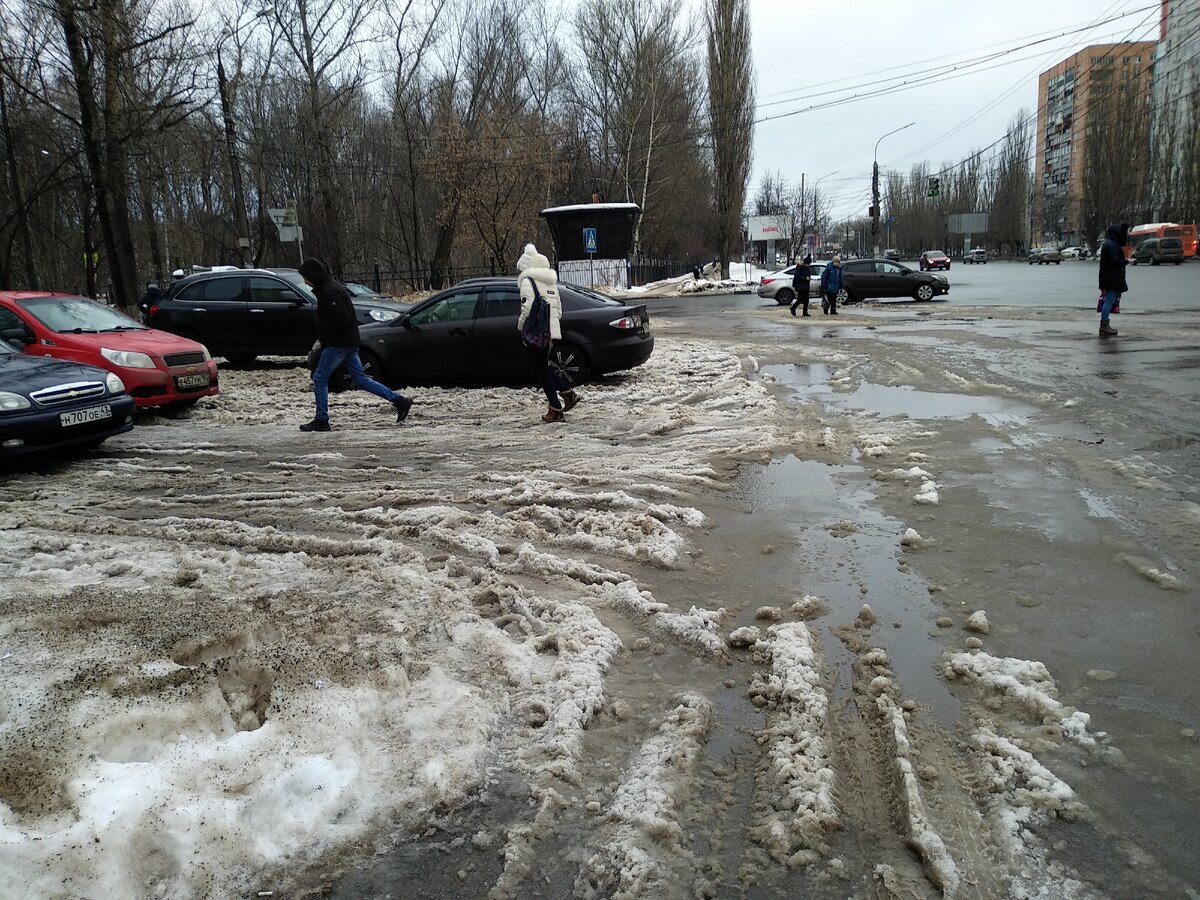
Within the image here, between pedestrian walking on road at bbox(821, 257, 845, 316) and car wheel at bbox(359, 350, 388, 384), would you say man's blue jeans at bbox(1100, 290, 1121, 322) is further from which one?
car wheel at bbox(359, 350, 388, 384)

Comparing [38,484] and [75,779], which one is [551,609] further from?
[38,484]

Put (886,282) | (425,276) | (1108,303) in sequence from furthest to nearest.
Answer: (425,276) < (886,282) < (1108,303)

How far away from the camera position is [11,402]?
7.20 m

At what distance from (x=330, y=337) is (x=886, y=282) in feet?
77.6

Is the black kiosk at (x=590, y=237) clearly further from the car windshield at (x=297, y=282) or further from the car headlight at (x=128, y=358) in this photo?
the car headlight at (x=128, y=358)

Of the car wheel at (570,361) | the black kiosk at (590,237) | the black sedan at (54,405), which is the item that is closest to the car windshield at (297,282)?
the car wheel at (570,361)

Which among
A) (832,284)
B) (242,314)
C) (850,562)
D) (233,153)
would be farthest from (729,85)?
(850,562)

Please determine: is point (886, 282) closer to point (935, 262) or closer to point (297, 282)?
point (297, 282)

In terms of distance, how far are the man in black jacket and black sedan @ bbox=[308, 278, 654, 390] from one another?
90.0 inches

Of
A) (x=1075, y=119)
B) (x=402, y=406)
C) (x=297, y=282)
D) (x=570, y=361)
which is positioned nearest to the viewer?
(x=402, y=406)

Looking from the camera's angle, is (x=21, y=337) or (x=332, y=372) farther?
(x=21, y=337)

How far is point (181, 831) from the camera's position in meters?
2.38

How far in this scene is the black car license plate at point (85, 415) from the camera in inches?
297

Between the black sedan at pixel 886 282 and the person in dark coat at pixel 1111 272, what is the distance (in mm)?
13309
